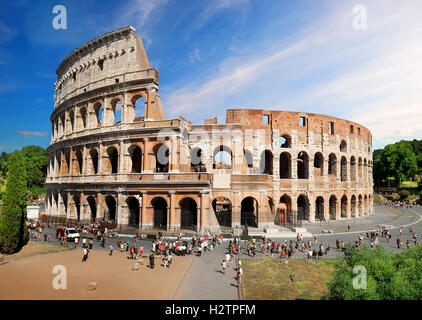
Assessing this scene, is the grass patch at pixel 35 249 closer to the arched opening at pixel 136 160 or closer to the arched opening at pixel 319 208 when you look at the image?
the arched opening at pixel 136 160

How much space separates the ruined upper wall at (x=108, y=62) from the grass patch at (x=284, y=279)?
892 inches

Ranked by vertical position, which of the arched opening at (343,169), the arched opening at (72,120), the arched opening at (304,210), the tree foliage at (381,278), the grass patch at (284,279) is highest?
the arched opening at (72,120)

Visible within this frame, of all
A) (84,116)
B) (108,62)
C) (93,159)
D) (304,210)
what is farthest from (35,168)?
(304,210)

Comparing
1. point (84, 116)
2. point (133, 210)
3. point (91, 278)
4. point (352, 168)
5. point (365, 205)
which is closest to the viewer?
point (91, 278)

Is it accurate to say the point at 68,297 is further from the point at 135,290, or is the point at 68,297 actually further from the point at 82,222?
the point at 82,222

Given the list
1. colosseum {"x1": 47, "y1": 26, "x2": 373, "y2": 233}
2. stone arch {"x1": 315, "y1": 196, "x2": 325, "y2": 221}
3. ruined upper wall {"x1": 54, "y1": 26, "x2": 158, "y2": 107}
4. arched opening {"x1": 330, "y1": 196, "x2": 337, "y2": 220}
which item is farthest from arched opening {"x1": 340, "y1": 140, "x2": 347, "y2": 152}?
ruined upper wall {"x1": 54, "y1": 26, "x2": 158, "y2": 107}

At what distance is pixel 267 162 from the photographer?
36125 millimetres

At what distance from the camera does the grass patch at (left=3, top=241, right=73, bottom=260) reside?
19234 mm

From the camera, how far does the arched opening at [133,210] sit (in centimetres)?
2862

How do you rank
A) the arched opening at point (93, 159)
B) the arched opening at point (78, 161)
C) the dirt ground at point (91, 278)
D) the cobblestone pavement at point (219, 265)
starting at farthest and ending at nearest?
the arched opening at point (78, 161)
the arched opening at point (93, 159)
the cobblestone pavement at point (219, 265)
the dirt ground at point (91, 278)

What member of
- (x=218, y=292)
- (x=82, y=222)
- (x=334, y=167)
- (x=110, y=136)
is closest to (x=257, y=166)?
(x=334, y=167)

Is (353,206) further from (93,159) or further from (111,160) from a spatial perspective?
(93,159)

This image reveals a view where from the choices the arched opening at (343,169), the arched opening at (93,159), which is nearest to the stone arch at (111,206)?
the arched opening at (93,159)

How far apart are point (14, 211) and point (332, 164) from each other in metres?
39.8
